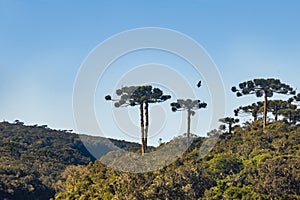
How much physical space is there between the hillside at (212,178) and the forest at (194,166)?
0.06 meters

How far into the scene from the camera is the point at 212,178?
1318 inches

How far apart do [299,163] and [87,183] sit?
14.4 m

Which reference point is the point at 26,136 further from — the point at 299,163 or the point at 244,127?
the point at 299,163

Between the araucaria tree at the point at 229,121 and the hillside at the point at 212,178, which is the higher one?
the araucaria tree at the point at 229,121

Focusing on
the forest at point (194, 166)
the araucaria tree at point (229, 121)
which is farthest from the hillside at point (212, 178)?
the araucaria tree at point (229, 121)

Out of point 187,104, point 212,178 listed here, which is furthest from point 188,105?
point 212,178

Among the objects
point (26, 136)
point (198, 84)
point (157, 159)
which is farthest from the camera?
point (26, 136)

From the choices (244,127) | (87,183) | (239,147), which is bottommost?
(87,183)

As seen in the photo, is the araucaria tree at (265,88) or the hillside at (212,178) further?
the araucaria tree at (265,88)

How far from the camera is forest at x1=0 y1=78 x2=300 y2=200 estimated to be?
30.2m

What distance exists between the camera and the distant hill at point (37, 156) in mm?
45219

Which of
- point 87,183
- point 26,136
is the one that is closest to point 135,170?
point 87,183

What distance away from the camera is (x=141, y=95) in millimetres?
42812

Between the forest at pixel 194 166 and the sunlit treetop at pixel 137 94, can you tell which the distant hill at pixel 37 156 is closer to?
the forest at pixel 194 166
